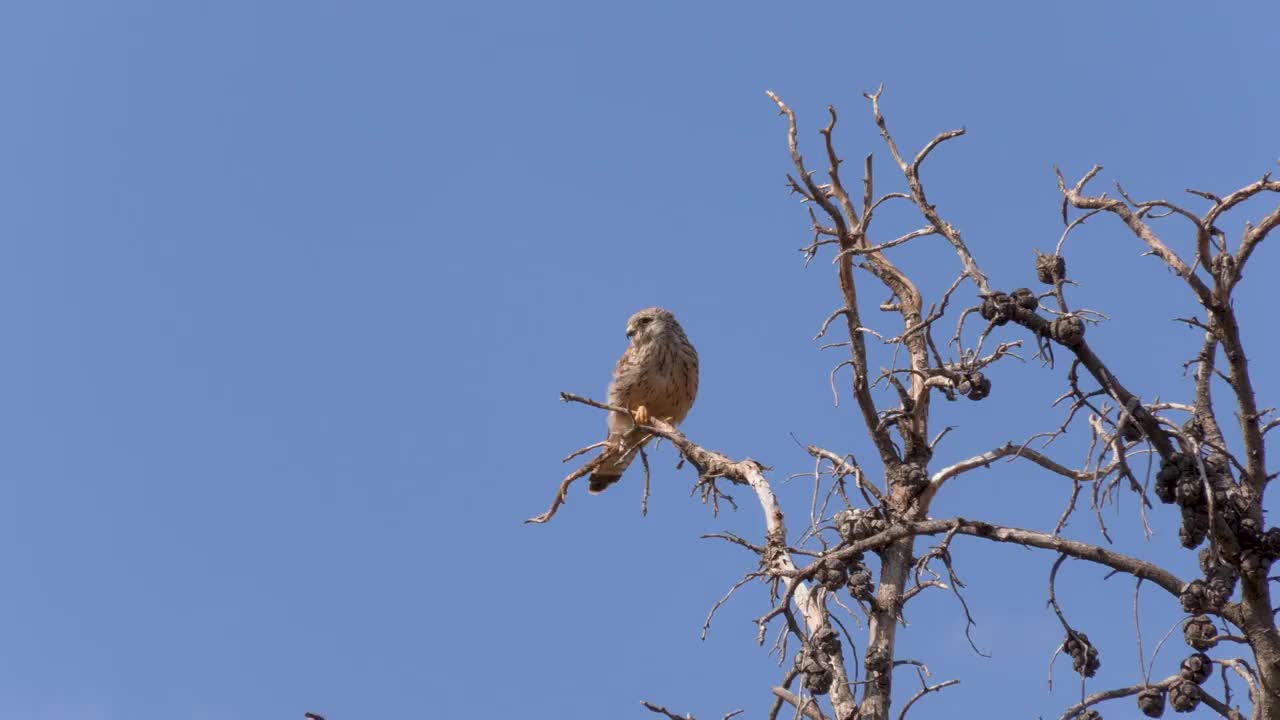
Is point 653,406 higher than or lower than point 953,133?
higher

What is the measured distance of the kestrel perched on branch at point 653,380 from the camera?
9828 mm

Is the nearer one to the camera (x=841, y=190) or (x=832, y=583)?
(x=832, y=583)

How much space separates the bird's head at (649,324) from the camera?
33.2 feet

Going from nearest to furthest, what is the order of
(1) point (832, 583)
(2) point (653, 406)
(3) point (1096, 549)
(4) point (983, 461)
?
(3) point (1096, 549) < (1) point (832, 583) < (4) point (983, 461) < (2) point (653, 406)

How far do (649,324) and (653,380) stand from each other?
1.77ft

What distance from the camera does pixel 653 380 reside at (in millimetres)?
9852

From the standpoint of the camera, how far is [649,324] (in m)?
10.2

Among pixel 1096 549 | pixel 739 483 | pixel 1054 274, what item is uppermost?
pixel 739 483

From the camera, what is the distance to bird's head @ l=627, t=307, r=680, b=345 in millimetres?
10133

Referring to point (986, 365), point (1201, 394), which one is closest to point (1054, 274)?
point (986, 365)

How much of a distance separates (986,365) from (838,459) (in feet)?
2.52

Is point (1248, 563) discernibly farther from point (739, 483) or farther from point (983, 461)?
point (739, 483)

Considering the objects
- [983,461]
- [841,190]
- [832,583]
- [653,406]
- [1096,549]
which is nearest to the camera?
[1096,549]

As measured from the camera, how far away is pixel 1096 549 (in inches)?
204
